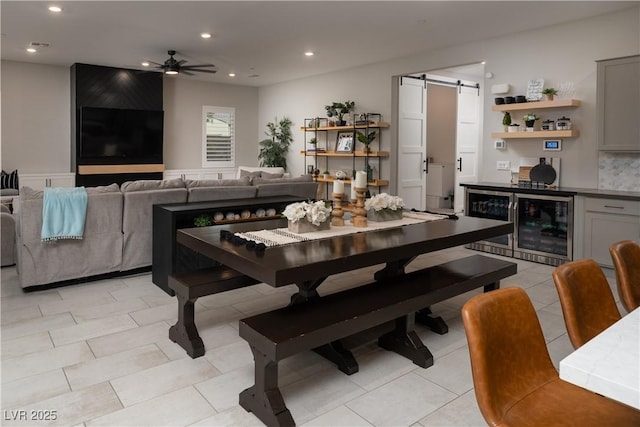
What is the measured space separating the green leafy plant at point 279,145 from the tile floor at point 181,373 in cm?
628

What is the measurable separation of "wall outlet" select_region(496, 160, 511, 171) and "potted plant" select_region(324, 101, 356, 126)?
296cm

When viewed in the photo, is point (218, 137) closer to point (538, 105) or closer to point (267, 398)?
point (538, 105)

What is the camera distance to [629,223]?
4594 mm

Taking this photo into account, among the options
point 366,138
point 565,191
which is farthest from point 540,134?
point 366,138

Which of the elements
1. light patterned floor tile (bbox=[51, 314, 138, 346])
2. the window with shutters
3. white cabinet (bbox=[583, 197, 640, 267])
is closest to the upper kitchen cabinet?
white cabinet (bbox=[583, 197, 640, 267])

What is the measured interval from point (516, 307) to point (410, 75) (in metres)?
6.67

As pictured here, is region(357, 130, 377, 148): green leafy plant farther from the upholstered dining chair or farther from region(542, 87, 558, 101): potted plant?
the upholstered dining chair

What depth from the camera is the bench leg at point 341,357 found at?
9.01 feet

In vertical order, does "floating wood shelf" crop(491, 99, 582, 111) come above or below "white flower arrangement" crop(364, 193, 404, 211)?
above

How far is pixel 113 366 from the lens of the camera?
2801 millimetres

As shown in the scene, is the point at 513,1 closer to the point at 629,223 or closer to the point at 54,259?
the point at 629,223

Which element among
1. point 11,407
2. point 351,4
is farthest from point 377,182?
point 11,407

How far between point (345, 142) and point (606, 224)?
4670 millimetres

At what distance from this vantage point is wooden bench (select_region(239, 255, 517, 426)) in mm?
2219
